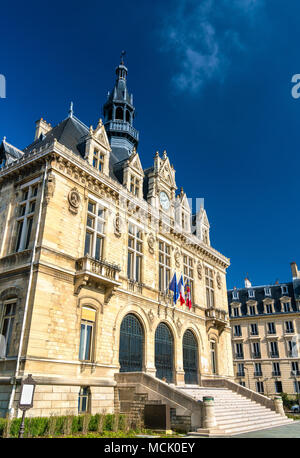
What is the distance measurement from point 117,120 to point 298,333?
39432mm

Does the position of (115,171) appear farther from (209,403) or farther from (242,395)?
(242,395)

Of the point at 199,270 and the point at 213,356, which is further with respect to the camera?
the point at 199,270

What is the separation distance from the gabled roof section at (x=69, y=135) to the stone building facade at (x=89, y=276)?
12 centimetres

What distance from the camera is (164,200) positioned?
97.0ft

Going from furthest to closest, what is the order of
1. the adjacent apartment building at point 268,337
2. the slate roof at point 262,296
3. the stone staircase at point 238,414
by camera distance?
1. the slate roof at point 262,296
2. the adjacent apartment building at point 268,337
3. the stone staircase at point 238,414

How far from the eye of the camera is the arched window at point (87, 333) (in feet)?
60.2

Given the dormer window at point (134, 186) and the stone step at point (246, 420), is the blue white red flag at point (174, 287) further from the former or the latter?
the stone step at point (246, 420)

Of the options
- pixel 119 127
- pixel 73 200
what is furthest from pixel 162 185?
pixel 73 200

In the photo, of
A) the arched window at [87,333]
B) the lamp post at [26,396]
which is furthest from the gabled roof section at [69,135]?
the lamp post at [26,396]

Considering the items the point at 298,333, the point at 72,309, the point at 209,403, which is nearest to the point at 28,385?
the point at 72,309

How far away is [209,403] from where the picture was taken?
16.0 m

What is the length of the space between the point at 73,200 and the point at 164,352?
40.9ft

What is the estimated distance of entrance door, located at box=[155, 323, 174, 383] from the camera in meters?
24.0

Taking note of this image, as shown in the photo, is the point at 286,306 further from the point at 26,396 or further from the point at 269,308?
the point at 26,396
